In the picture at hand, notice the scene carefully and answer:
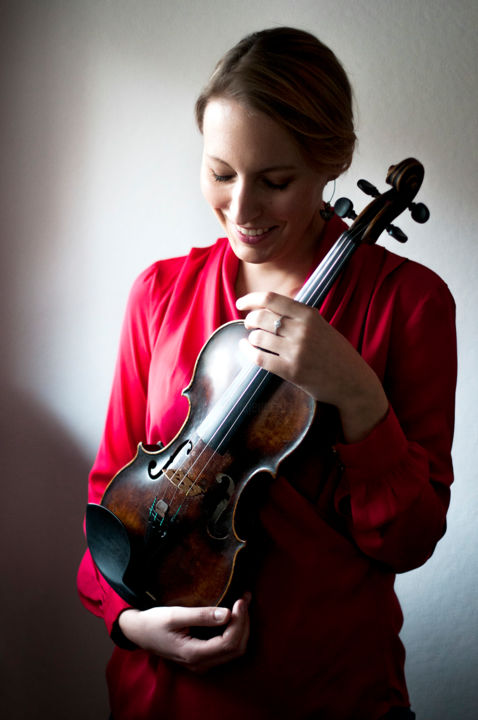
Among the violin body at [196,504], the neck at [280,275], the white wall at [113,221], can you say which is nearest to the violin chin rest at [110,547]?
the violin body at [196,504]

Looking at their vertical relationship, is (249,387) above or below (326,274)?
below

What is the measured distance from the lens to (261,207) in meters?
0.93

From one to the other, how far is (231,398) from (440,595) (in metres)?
0.81

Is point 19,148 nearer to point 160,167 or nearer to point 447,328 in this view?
point 160,167

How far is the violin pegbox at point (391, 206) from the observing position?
37.0 inches

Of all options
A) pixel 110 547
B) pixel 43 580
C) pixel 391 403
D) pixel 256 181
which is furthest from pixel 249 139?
pixel 43 580

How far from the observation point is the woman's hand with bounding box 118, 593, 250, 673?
91 cm

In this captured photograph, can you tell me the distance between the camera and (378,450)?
87 centimetres

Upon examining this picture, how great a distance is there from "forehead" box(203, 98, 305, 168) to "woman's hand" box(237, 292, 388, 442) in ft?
0.62

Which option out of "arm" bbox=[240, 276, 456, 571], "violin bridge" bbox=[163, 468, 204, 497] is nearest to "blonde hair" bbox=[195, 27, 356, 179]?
"arm" bbox=[240, 276, 456, 571]

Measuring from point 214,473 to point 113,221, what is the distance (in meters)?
0.79

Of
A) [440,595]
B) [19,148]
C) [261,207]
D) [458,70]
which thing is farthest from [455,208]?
[19,148]

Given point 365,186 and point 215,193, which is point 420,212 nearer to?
point 365,186

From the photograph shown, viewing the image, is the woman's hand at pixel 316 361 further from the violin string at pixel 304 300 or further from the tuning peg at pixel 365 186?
the tuning peg at pixel 365 186
